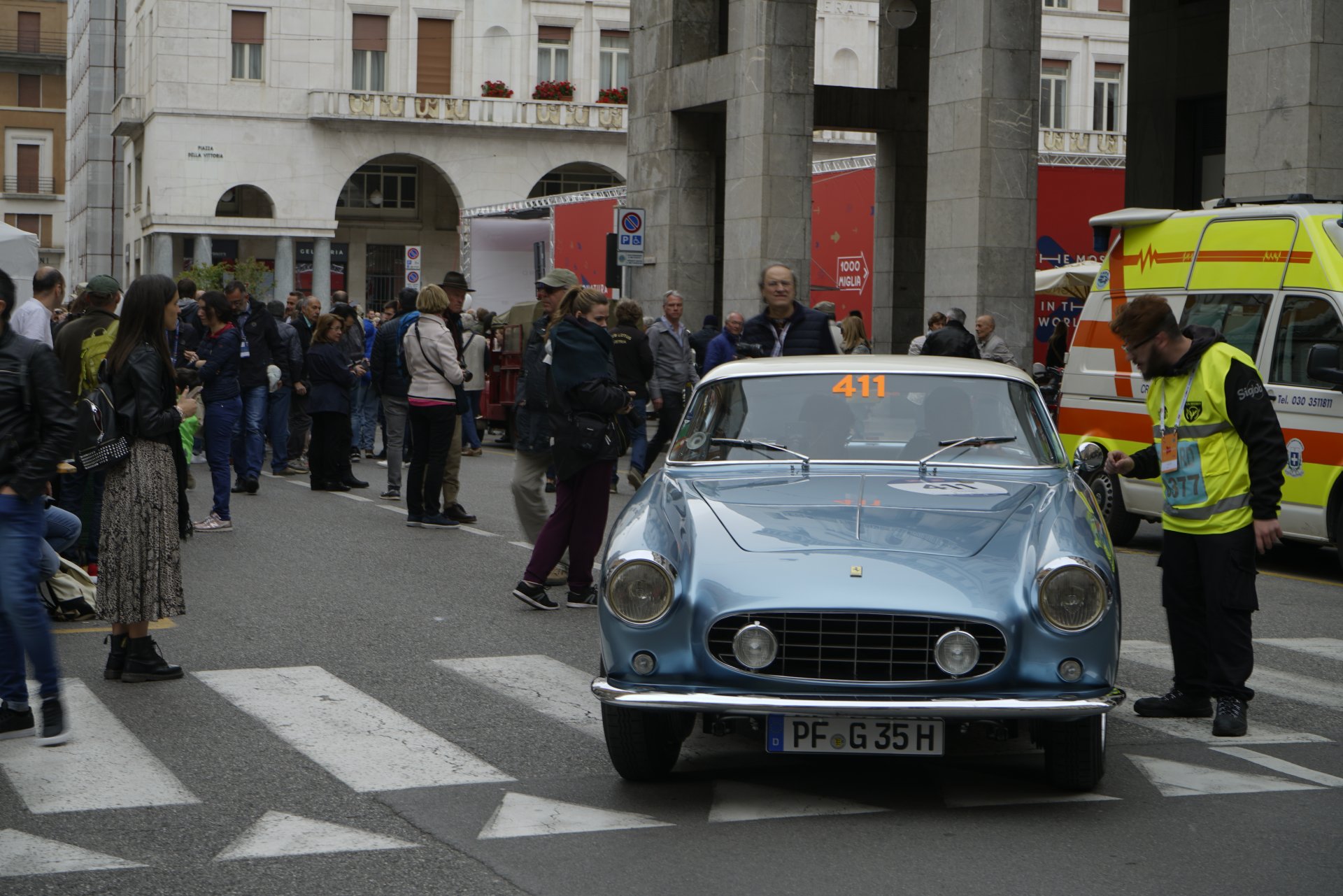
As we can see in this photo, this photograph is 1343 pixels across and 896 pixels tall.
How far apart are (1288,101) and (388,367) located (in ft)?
29.3

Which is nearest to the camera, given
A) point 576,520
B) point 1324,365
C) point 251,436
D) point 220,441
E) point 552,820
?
point 552,820

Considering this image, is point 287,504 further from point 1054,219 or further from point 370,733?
point 1054,219

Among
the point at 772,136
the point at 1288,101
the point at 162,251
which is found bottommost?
the point at 162,251

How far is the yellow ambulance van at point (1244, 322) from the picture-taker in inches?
472

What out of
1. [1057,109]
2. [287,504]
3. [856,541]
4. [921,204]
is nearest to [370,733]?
[856,541]

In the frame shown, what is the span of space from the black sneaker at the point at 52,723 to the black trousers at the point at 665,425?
10977mm

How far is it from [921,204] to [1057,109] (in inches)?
1210

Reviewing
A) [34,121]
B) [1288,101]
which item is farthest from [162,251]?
[34,121]

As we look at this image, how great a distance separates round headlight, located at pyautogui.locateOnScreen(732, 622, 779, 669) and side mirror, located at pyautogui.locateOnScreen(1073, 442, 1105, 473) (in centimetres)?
207

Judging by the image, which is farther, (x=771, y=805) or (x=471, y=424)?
(x=471, y=424)

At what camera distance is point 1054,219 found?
27.0 m

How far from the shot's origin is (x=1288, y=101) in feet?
54.5

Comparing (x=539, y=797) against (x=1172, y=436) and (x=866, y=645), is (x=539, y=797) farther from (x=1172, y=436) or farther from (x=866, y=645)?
(x=1172, y=436)

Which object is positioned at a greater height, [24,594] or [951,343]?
[951,343]
